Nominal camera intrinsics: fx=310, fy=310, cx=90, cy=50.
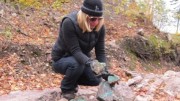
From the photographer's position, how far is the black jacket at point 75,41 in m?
3.12

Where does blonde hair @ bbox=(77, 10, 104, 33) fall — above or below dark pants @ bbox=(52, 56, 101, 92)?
above

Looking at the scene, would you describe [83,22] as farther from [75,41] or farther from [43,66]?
[43,66]

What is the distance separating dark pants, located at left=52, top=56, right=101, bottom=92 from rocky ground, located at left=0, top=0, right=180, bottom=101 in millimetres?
243

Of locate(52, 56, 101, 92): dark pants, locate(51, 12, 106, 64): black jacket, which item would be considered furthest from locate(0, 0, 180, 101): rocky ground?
locate(51, 12, 106, 64): black jacket

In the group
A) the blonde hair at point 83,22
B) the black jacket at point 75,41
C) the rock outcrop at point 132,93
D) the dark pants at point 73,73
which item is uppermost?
the blonde hair at point 83,22

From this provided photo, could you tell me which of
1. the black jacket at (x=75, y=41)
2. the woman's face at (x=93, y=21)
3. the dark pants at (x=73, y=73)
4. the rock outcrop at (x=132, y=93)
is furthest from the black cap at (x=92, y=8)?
the rock outcrop at (x=132, y=93)

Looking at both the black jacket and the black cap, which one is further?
the black jacket

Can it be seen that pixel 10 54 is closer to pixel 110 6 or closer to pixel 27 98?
pixel 27 98

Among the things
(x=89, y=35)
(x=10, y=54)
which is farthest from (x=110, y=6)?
(x=89, y=35)

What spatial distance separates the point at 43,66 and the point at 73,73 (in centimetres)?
188

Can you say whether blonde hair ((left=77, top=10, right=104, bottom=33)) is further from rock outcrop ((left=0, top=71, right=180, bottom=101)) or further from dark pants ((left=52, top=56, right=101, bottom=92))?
rock outcrop ((left=0, top=71, right=180, bottom=101))

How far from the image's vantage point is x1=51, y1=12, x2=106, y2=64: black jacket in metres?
3.12

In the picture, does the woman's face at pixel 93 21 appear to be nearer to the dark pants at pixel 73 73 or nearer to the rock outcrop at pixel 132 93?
the dark pants at pixel 73 73

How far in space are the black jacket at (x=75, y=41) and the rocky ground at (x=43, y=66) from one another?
55 centimetres
